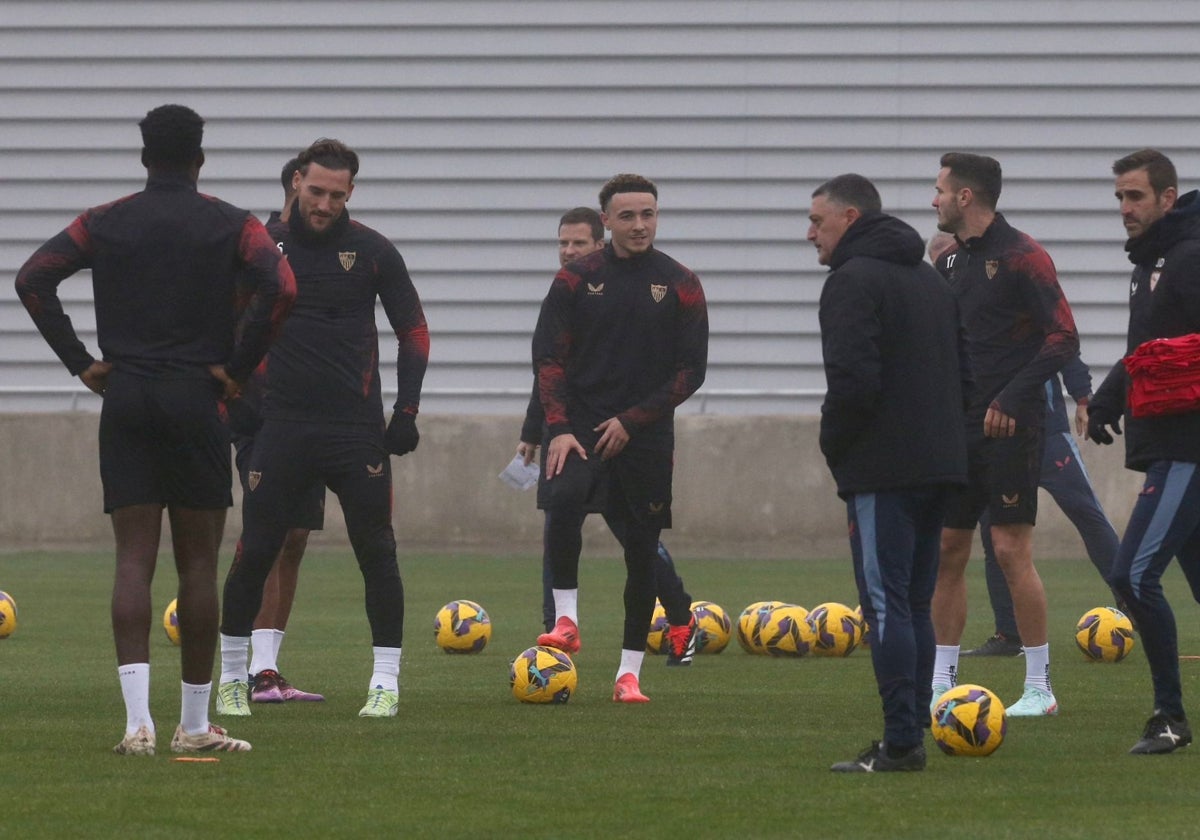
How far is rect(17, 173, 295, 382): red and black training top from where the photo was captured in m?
7.15

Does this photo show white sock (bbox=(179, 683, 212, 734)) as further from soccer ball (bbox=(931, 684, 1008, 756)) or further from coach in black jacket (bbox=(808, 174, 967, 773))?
soccer ball (bbox=(931, 684, 1008, 756))

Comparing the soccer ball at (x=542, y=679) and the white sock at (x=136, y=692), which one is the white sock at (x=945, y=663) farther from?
the white sock at (x=136, y=692)

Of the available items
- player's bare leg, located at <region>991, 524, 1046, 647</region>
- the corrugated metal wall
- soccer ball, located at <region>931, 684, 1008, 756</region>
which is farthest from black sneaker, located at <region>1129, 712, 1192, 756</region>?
the corrugated metal wall

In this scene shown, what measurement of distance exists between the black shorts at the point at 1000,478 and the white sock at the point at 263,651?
292 cm

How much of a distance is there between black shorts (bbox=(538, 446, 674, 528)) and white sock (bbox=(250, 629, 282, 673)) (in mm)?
1371

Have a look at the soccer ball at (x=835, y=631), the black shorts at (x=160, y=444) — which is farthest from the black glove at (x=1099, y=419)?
the soccer ball at (x=835, y=631)

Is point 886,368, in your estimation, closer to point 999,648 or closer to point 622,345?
point 622,345

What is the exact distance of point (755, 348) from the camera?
21109 mm

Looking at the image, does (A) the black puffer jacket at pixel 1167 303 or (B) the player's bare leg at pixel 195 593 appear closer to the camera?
(B) the player's bare leg at pixel 195 593

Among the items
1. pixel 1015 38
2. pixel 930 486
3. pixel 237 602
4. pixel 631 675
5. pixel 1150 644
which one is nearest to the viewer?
pixel 930 486

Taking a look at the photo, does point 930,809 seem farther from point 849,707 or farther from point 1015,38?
point 1015,38

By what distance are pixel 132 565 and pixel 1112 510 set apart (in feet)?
45.3

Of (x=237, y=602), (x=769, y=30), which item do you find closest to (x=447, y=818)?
(x=237, y=602)

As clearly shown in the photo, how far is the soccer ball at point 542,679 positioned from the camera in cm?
914
